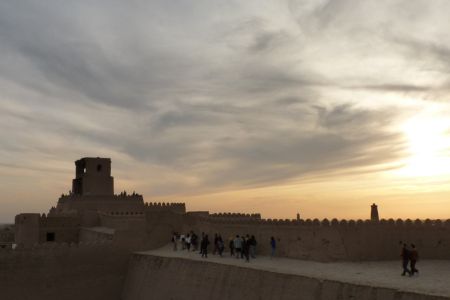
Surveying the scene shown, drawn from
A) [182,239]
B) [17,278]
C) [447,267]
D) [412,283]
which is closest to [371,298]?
[412,283]

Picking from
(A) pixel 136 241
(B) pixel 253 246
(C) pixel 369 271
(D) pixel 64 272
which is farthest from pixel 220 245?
(D) pixel 64 272

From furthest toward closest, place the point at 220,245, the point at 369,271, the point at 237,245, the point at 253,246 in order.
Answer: the point at 220,245 < the point at 237,245 < the point at 253,246 < the point at 369,271

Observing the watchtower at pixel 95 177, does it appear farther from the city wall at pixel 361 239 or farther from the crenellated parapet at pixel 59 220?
the city wall at pixel 361 239

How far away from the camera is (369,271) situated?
55.0ft

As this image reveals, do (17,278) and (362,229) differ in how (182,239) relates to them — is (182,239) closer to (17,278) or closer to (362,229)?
(17,278)

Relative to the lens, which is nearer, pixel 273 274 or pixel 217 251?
pixel 273 274

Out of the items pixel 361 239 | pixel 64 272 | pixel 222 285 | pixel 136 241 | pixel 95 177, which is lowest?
pixel 64 272

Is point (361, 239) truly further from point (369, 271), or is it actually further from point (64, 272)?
point (64, 272)

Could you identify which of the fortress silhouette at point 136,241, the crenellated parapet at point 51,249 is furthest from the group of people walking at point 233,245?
the crenellated parapet at point 51,249

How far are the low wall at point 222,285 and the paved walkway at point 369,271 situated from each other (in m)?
0.32

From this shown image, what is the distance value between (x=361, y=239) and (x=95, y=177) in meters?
29.6

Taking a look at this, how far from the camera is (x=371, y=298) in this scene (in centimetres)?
1363

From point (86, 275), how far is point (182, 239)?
17.5 ft

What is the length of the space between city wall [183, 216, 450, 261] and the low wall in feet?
9.86
